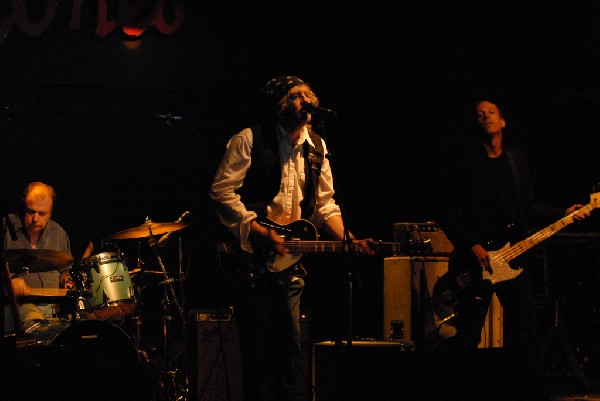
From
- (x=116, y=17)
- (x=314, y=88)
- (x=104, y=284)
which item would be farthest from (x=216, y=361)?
(x=116, y=17)

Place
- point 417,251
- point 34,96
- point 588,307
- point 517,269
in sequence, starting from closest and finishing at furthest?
point 417,251
point 517,269
point 588,307
point 34,96

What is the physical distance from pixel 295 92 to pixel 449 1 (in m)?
3.40

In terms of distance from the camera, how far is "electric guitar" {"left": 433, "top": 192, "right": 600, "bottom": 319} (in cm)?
595

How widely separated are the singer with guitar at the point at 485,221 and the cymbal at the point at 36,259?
2.84 m

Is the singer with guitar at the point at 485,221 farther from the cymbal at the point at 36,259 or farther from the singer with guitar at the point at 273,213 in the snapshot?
the cymbal at the point at 36,259

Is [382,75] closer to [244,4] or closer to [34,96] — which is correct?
[244,4]

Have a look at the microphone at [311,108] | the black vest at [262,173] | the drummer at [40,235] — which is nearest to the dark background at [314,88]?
the drummer at [40,235]

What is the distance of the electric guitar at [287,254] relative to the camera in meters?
5.05

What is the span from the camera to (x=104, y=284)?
711 cm

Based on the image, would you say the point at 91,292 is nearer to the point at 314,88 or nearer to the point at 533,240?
the point at 314,88

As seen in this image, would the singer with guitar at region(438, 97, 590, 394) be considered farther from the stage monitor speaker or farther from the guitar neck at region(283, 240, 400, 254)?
the stage monitor speaker

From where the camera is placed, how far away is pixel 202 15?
885 centimetres

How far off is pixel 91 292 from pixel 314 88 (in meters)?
3.05

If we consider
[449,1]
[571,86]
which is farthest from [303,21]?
[571,86]
